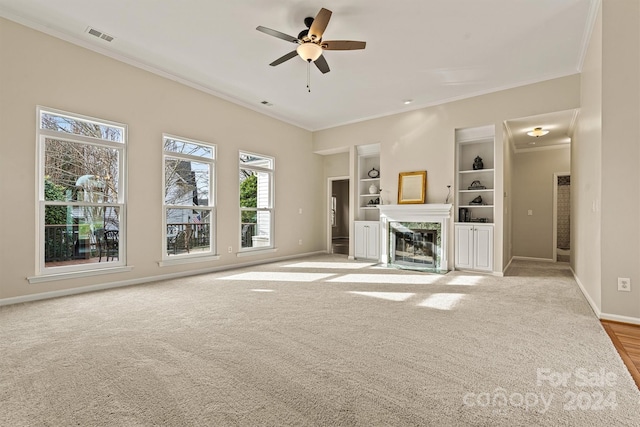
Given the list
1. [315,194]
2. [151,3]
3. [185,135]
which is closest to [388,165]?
[315,194]

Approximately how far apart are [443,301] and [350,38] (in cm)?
347

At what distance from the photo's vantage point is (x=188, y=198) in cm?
549

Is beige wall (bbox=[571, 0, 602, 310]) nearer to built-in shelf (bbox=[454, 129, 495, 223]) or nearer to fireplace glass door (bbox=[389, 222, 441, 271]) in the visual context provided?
built-in shelf (bbox=[454, 129, 495, 223])

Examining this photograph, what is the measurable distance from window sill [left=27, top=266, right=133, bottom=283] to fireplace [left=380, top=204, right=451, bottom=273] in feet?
15.6

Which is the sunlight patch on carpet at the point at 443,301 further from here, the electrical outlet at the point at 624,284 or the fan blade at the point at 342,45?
the fan blade at the point at 342,45

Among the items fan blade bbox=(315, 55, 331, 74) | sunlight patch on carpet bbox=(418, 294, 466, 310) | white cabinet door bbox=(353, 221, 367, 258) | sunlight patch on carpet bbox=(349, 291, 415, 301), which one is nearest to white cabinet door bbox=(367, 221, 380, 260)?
white cabinet door bbox=(353, 221, 367, 258)

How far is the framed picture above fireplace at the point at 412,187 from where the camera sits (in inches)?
248

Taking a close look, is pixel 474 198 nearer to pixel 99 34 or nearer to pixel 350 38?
pixel 350 38

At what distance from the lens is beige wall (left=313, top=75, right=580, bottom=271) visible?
16.8 ft

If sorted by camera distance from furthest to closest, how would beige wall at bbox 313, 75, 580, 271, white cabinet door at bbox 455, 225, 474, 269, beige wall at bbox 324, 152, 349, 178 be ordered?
1. beige wall at bbox 324, 152, 349, 178
2. white cabinet door at bbox 455, 225, 474, 269
3. beige wall at bbox 313, 75, 580, 271

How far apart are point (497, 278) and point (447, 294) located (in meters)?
1.69

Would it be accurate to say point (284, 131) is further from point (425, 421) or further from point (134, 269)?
point (425, 421)

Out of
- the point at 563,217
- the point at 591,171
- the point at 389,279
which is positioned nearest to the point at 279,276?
the point at 389,279

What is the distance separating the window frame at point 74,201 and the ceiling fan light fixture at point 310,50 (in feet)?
9.42
